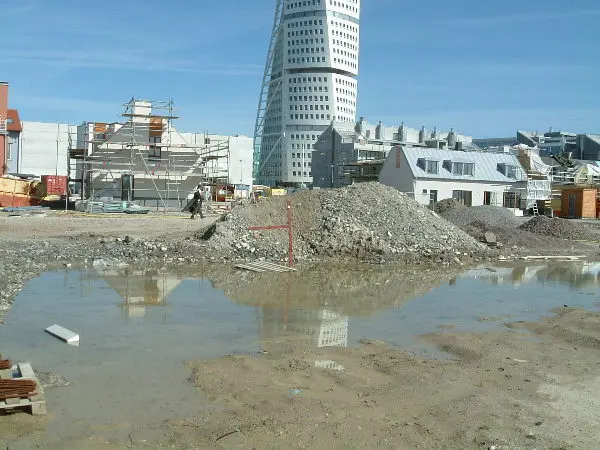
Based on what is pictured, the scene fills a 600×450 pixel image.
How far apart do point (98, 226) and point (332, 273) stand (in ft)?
42.8

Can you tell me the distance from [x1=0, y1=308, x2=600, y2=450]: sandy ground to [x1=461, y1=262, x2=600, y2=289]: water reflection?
8.60 m

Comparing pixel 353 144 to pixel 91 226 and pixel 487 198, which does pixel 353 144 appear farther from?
pixel 91 226

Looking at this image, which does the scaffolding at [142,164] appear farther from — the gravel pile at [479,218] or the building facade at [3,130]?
the gravel pile at [479,218]

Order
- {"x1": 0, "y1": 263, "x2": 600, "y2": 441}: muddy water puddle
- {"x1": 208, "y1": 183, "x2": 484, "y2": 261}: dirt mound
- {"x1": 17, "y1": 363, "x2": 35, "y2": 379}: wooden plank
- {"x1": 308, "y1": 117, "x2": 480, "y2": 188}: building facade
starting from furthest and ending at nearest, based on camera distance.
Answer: {"x1": 308, "y1": 117, "x2": 480, "y2": 188}: building facade, {"x1": 208, "y1": 183, "x2": 484, "y2": 261}: dirt mound, {"x1": 0, "y1": 263, "x2": 600, "y2": 441}: muddy water puddle, {"x1": 17, "y1": 363, "x2": 35, "y2": 379}: wooden plank

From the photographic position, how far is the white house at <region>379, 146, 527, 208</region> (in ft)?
161

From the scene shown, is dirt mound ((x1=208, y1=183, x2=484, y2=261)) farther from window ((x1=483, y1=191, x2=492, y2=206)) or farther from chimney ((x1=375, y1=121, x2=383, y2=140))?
chimney ((x1=375, y1=121, x2=383, y2=140))

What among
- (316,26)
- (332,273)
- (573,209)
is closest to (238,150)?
(573,209)

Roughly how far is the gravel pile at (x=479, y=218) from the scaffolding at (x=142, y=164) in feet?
54.2

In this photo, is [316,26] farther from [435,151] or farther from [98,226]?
[98,226]

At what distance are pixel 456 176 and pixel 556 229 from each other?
60.2ft

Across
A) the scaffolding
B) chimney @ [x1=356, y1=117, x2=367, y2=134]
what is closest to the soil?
the scaffolding

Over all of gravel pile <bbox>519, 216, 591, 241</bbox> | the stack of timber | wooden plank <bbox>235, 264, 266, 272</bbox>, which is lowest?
wooden plank <bbox>235, 264, 266, 272</bbox>

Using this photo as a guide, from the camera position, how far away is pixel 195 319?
11523 millimetres

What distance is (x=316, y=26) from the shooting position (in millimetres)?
146625
